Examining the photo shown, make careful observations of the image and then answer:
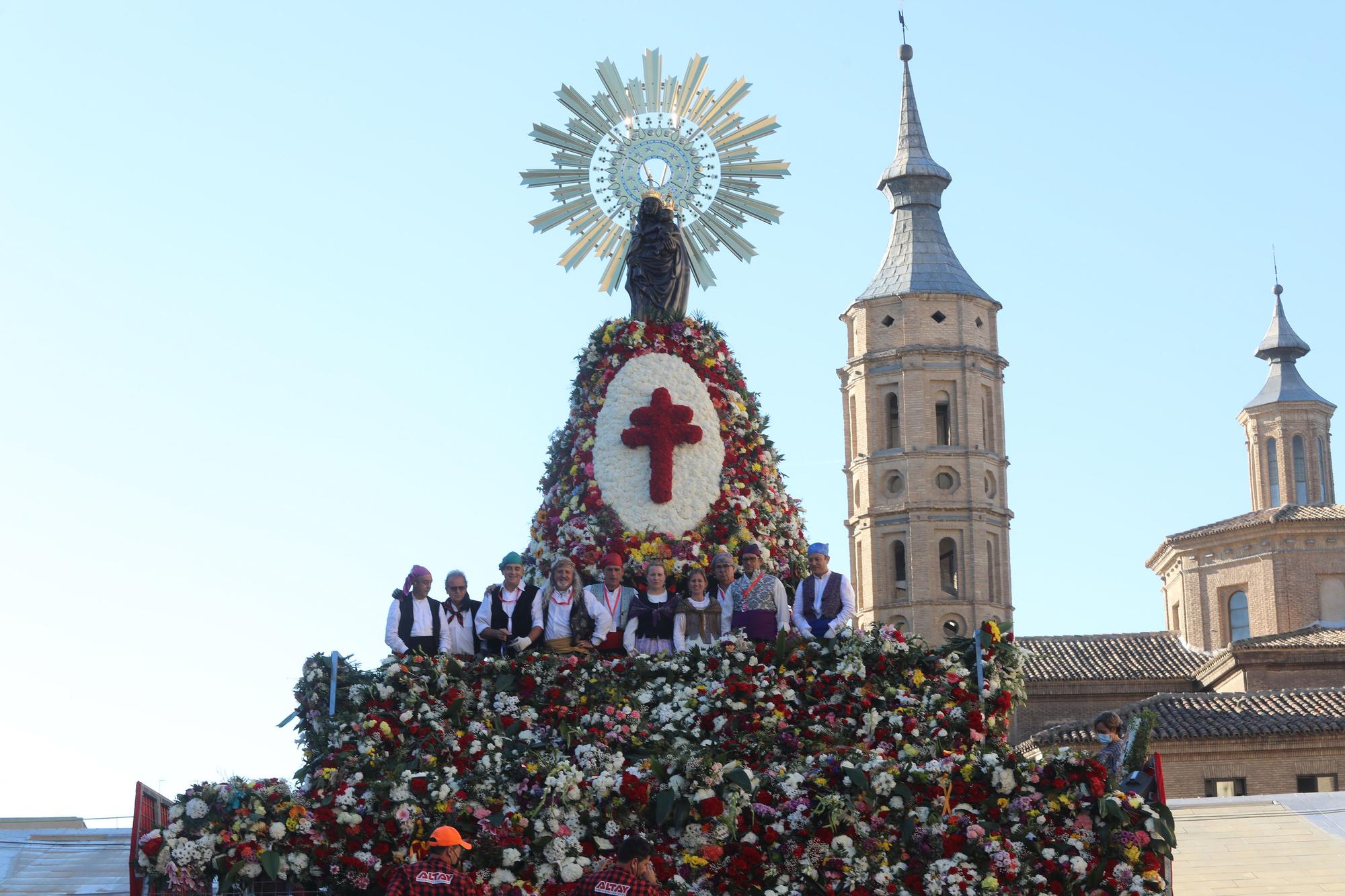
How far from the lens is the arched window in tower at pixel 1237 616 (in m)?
66.9

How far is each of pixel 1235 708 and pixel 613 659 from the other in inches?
1382

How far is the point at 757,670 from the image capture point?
16.2m

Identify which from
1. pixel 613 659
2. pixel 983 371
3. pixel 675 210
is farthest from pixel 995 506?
pixel 613 659

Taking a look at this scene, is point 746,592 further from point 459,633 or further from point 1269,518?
point 1269,518

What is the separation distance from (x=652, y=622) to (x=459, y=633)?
1.60 meters

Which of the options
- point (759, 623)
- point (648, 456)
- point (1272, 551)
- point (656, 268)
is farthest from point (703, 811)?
point (1272, 551)

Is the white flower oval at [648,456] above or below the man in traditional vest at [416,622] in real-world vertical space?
above

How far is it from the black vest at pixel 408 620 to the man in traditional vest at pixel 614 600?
1.34 meters

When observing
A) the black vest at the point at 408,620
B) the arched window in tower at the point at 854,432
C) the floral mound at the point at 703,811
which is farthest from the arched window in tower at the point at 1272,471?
the black vest at the point at 408,620

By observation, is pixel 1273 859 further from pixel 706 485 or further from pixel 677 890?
pixel 677 890

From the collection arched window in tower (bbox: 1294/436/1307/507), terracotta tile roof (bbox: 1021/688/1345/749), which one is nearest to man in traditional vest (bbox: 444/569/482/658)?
terracotta tile roof (bbox: 1021/688/1345/749)

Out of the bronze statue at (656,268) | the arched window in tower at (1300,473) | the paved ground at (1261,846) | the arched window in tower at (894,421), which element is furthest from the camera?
the arched window in tower at (894,421)

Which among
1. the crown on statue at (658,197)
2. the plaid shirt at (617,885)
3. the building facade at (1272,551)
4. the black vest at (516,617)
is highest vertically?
the building facade at (1272,551)

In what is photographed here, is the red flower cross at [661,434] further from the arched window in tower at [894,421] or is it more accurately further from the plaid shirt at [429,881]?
the arched window in tower at [894,421]
